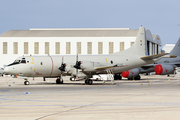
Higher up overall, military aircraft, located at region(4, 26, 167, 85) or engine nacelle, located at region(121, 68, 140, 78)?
military aircraft, located at region(4, 26, 167, 85)

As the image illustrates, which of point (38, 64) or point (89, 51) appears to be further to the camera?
point (89, 51)

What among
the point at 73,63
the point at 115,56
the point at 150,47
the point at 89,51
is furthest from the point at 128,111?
the point at 150,47

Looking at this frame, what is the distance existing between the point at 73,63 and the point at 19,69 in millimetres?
7516

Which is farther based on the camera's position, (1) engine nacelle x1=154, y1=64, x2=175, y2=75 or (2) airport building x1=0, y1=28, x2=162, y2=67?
(2) airport building x1=0, y1=28, x2=162, y2=67

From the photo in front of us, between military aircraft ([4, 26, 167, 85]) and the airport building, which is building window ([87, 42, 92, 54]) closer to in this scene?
the airport building

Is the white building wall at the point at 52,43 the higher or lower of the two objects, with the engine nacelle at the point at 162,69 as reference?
A: higher

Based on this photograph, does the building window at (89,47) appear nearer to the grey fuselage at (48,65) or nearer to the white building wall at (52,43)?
the white building wall at (52,43)

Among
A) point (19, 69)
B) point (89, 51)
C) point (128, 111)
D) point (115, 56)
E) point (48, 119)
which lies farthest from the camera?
point (89, 51)

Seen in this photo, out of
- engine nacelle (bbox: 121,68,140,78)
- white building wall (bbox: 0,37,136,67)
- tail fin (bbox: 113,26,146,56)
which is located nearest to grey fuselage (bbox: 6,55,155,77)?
tail fin (bbox: 113,26,146,56)

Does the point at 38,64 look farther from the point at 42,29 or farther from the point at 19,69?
the point at 42,29

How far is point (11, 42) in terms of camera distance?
97.4 m

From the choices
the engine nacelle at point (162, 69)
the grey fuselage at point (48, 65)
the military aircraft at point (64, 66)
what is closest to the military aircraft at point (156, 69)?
the engine nacelle at point (162, 69)

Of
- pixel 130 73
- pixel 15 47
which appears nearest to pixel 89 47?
pixel 15 47

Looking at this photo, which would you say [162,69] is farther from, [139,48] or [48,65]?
[48,65]
